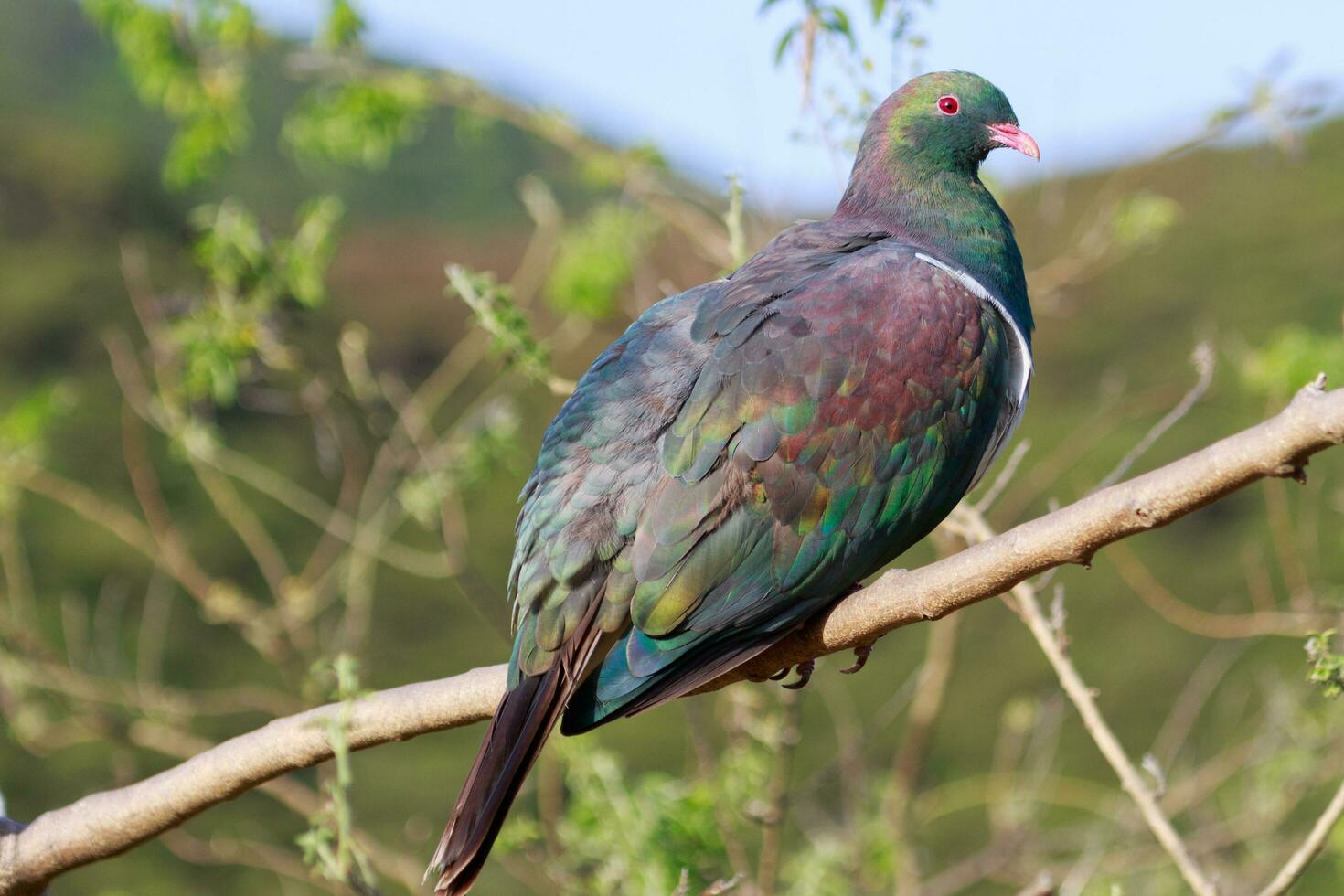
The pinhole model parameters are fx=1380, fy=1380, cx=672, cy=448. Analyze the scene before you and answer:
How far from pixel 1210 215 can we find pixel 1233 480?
65.4ft

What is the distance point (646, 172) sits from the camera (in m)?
5.66

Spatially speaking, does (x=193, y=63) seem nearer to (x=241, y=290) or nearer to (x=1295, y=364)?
(x=241, y=290)

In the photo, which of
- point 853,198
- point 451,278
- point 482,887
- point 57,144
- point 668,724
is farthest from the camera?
point 57,144

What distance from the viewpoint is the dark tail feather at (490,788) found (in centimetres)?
255

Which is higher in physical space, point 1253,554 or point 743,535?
point 1253,554

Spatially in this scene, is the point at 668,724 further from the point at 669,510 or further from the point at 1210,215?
the point at 1210,215

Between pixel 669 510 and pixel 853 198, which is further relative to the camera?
pixel 853 198

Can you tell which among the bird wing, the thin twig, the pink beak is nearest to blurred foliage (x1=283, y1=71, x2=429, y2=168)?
the pink beak

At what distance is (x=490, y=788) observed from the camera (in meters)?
2.57

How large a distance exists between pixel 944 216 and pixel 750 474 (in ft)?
3.56

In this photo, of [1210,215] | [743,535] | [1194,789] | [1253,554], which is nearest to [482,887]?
[1194,789]

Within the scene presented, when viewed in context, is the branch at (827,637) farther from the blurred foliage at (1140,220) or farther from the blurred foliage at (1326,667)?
the blurred foliage at (1140,220)

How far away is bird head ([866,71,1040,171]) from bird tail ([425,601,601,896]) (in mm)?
1860

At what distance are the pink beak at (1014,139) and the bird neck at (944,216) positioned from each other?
11 centimetres
